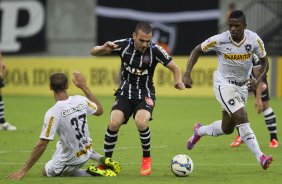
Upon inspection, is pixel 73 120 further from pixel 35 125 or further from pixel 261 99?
pixel 35 125

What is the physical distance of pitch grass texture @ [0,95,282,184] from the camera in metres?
10.0

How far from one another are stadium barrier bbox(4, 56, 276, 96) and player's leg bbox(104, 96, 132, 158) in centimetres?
1524

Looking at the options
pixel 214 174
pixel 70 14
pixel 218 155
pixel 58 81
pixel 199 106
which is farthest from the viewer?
pixel 70 14

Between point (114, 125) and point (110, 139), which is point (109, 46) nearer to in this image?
point (114, 125)

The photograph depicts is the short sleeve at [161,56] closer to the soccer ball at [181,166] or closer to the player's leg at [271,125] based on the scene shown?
the soccer ball at [181,166]

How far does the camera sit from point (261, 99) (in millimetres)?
13484

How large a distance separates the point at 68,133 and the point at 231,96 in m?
2.60

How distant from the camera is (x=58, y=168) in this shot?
10.1 meters

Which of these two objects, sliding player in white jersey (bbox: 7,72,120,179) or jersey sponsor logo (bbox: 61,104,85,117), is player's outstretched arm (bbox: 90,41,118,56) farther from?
jersey sponsor logo (bbox: 61,104,85,117)

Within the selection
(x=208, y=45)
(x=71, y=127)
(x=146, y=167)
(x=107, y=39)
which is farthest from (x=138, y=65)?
(x=107, y=39)

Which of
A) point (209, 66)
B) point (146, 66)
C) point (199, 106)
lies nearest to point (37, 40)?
point (209, 66)

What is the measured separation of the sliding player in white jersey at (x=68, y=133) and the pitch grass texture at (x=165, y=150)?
19 cm

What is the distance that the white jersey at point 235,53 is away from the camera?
11.2m

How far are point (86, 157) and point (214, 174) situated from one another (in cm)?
169
